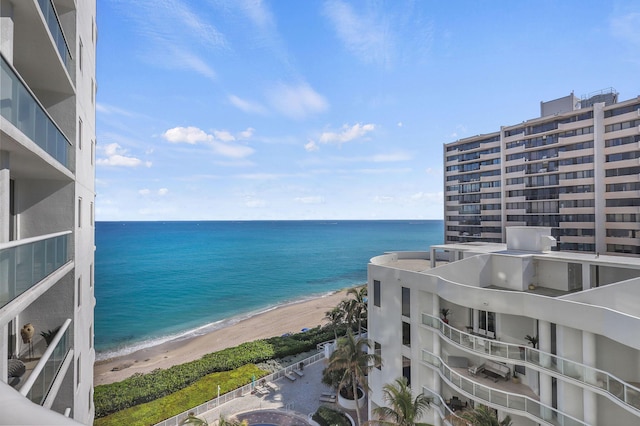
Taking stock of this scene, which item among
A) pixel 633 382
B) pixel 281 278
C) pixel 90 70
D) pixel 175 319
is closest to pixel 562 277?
pixel 633 382

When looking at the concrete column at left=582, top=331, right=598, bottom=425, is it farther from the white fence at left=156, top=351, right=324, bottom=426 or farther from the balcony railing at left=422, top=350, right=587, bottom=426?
the white fence at left=156, top=351, right=324, bottom=426

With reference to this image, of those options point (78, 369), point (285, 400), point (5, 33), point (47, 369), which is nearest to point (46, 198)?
point (47, 369)

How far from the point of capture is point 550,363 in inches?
543

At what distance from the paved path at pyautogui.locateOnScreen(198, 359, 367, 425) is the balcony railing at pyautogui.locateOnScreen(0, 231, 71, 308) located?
1903 cm

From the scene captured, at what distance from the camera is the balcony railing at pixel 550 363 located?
11.6 meters

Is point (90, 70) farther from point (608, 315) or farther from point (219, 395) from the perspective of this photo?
point (219, 395)

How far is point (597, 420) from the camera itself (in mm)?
13203

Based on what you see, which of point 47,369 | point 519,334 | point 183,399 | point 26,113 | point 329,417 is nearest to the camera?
point 26,113

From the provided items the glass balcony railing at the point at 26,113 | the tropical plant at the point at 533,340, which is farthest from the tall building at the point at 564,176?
the glass balcony railing at the point at 26,113

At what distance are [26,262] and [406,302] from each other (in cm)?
1708

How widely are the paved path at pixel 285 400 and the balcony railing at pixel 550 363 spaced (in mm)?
12671

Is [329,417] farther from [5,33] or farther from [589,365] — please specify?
[5,33]

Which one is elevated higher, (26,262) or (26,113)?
(26,113)

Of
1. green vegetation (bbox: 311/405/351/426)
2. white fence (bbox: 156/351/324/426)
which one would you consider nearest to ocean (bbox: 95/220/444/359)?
white fence (bbox: 156/351/324/426)
